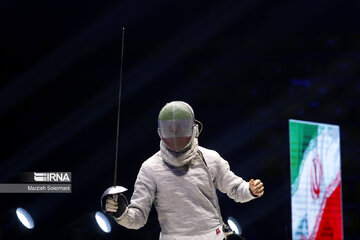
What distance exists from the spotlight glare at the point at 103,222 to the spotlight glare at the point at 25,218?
1.39 ft

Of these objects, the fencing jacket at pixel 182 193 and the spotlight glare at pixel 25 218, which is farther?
the spotlight glare at pixel 25 218

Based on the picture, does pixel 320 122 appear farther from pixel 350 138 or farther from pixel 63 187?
pixel 63 187

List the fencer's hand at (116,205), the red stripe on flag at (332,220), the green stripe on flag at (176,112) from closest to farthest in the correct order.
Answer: the fencer's hand at (116,205)
the green stripe on flag at (176,112)
the red stripe on flag at (332,220)

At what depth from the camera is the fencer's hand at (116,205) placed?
2.26 metres

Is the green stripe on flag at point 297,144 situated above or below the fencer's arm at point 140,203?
above

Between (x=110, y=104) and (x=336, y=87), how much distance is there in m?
2.62

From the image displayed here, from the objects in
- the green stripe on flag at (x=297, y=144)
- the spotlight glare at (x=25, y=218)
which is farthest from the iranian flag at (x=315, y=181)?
the spotlight glare at (x=25, y=218)

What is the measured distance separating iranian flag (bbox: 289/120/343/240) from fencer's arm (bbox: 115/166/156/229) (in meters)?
3.06

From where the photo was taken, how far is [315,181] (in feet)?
18.5

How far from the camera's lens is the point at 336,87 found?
611cm

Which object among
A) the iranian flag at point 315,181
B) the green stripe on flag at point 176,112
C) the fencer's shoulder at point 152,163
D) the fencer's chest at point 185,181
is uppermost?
the iranian flag at point 315,181

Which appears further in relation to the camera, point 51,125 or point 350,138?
point 350,138

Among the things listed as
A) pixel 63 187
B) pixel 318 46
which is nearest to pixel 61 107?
pixel 63 187

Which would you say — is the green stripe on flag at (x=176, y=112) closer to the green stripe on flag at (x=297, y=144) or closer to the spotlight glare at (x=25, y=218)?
the spotlight glare at (x=25, y=218)
